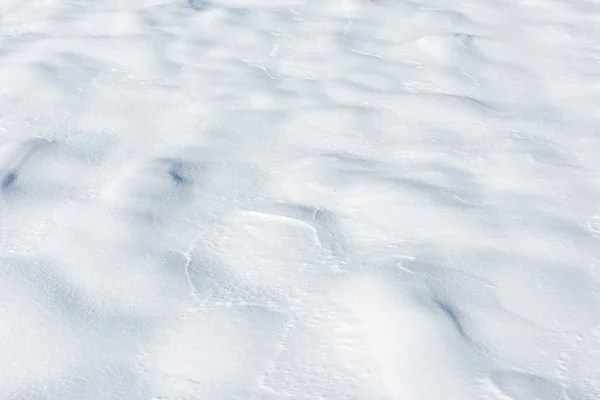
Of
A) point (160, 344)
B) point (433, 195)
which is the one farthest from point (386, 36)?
point (160, 344)

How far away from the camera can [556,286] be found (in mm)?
1696

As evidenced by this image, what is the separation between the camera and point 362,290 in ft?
5.43

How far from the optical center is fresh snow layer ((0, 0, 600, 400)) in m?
1.47

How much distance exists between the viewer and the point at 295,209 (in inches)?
77.0

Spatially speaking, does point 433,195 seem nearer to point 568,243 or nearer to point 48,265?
point 568,243

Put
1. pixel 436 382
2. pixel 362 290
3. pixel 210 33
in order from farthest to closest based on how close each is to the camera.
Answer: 1. pixel 210 33
2. pixel 362 290
3. pixel 436 382

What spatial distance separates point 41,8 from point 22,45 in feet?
1.63

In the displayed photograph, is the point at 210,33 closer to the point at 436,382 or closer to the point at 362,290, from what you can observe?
the point at 362,290

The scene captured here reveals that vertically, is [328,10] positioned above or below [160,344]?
above

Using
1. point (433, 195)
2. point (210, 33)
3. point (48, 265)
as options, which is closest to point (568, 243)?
point (433, 195)

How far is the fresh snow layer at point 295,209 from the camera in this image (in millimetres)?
1474

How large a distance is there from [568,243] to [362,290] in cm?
52

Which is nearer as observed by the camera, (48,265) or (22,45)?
(48,265)

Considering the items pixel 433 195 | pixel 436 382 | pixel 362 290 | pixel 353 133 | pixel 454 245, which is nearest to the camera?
pixel 436 382
